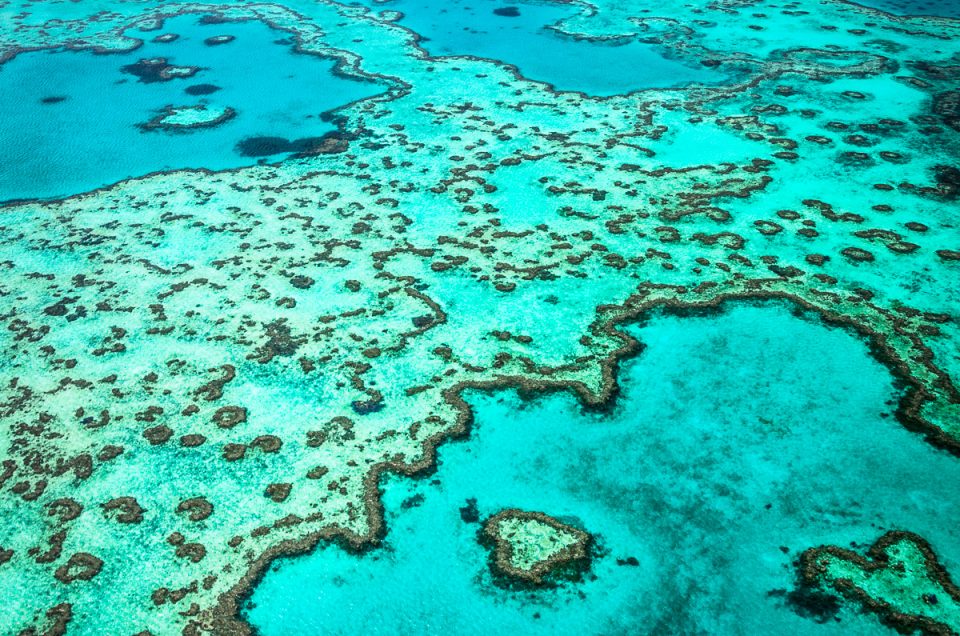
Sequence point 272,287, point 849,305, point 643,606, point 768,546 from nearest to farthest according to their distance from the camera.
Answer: point 643,606 → point 768,546 → point 849,305 → point 272,287

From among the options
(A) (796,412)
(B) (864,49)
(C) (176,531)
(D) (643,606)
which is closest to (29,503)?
(C) (176,531)

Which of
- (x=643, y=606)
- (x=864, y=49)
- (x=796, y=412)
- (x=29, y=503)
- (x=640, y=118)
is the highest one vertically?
(x=864, y=49)

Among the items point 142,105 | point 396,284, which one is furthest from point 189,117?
point 396,284

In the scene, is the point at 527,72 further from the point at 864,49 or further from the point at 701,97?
the point at 864,49

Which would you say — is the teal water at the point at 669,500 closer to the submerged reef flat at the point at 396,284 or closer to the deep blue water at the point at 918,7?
the submerged reef flat at the point at 396,284

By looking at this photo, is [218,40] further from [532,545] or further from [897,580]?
[897,580]

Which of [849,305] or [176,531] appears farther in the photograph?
[849,305]

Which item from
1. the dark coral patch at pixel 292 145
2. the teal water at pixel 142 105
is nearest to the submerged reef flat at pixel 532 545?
the dark coral patch at pixel 292 145
